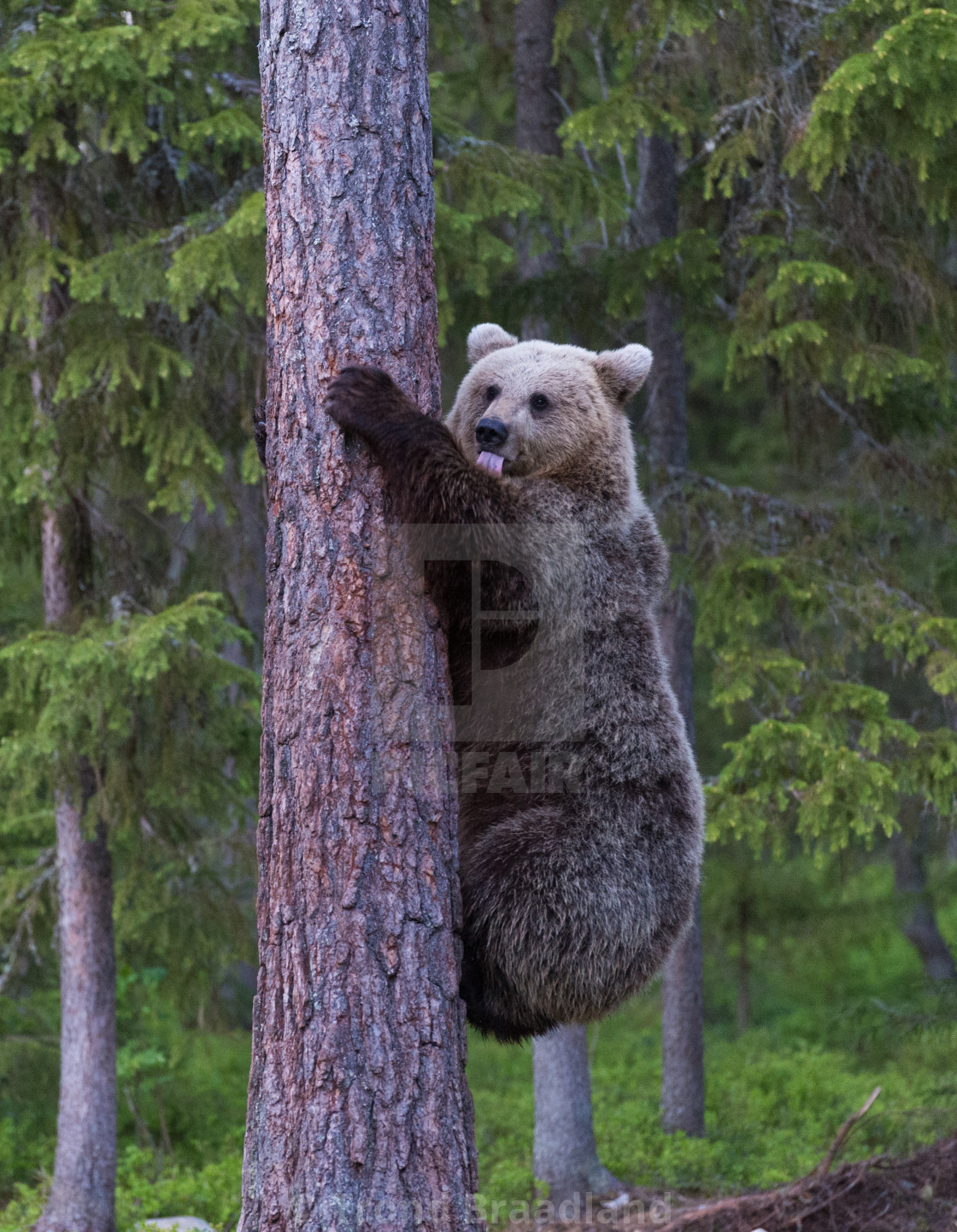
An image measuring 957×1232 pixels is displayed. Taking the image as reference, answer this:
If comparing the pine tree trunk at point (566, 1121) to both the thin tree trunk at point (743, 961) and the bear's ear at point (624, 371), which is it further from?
the thin tree trunk at point (743, 961)

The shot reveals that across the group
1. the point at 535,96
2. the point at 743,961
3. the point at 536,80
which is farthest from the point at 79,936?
the point at 743,961

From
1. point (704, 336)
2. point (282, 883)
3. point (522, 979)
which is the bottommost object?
point (522, 979)

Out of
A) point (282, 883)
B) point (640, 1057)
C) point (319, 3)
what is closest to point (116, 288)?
point (319, 3)

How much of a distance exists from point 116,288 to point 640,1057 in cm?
1035

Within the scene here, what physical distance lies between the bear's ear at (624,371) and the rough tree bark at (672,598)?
3.99 meters

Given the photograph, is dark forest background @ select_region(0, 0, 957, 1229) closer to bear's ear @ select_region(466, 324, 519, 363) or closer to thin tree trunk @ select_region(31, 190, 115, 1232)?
thin tree trunk @ select_region(31, 190, 115, 1232)

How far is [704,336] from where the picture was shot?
10.5m

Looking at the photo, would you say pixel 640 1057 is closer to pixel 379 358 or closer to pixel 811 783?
pixel 811 783

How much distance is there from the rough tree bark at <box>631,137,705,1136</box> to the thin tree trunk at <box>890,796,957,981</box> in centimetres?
468

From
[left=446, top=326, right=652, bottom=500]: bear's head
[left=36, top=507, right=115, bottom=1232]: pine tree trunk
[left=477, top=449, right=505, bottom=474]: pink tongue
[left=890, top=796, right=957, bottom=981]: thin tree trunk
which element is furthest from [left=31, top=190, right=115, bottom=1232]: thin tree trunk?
[left=890, top=796, right=957, bottom=981]: thin tree trunk

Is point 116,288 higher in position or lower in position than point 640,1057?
higher

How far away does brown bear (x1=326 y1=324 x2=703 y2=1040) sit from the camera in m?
3.83

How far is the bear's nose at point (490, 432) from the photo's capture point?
4.47 meters

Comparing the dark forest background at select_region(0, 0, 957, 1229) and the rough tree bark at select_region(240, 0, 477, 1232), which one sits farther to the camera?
the dark forest background at select_region(0, 0, 957, 1229)
